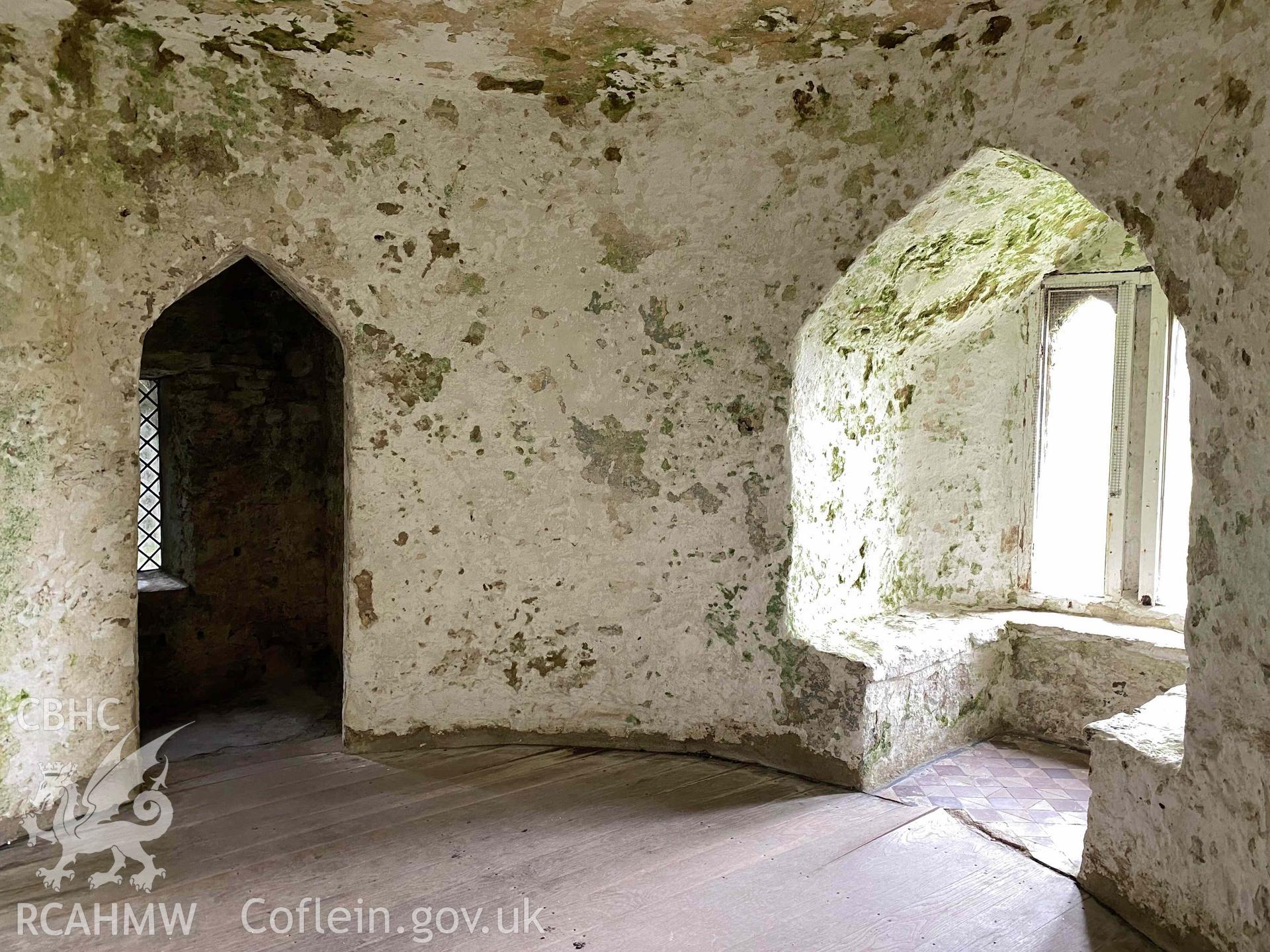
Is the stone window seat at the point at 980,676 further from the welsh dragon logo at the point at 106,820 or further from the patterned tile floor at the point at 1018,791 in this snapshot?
the welsh dragon logo at the point at 106,820

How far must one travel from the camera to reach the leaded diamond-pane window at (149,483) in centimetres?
428

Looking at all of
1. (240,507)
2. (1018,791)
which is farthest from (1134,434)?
(240,507)

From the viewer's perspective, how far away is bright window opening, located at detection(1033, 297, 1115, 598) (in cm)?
331

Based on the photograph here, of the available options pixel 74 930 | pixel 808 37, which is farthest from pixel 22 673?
pixel 808 37

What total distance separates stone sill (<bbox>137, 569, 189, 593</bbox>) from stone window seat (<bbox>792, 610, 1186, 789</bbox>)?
121 inches

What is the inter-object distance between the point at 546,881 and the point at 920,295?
2.21m

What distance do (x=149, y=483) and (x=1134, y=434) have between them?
4.37 meters

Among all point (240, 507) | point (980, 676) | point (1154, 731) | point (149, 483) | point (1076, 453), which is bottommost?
point (980, 676)

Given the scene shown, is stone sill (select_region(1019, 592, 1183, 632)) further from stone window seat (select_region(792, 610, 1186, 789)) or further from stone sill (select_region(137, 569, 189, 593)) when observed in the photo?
stone sill (select_region(137, 569, 189, 593))

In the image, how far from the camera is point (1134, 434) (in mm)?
3225

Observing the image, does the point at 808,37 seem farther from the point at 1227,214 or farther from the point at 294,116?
the point at 294,116

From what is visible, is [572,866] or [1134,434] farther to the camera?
[1134,434]

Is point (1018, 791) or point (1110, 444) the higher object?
point (1110, 444)

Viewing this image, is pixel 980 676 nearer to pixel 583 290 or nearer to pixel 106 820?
pixel 583 290
